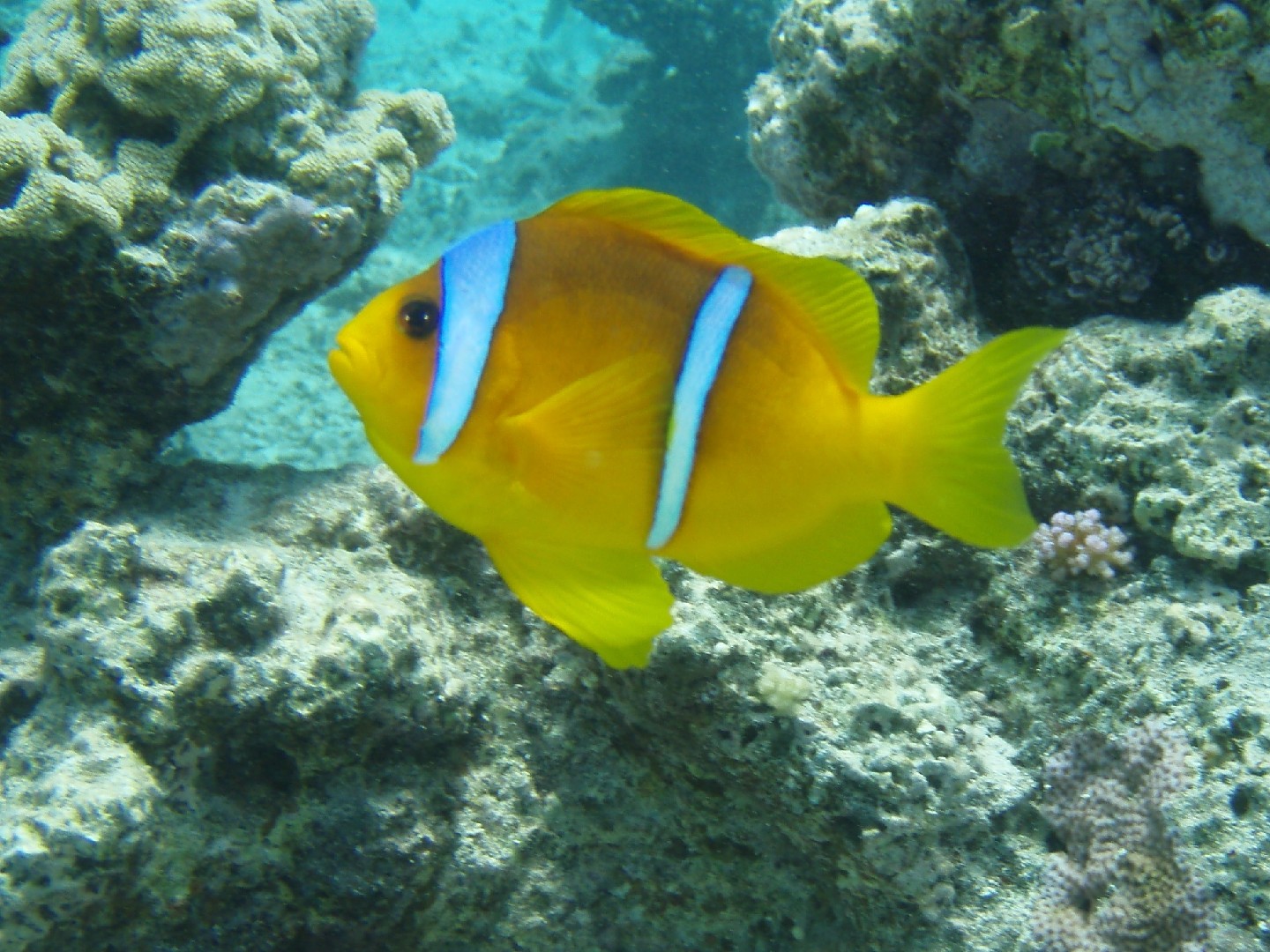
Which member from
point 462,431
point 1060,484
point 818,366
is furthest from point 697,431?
point 1060,484

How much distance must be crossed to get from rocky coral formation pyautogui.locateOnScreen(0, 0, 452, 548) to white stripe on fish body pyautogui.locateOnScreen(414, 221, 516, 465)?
1.85m

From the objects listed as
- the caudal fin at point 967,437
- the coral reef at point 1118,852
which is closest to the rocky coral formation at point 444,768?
the coral reef at point 1118,852

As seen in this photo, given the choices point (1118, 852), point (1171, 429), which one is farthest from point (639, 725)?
point (1171, 429)

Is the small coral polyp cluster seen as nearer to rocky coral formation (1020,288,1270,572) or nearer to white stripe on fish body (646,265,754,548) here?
rocky coral formation (1020,288,1270,572)

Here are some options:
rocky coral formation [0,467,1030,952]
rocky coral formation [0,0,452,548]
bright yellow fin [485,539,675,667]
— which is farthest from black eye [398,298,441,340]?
rocky coral formation [0,0,452,548]

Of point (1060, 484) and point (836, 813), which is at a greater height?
point (1060, 484)

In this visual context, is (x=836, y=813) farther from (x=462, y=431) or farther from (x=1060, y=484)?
(x=462, y=431)

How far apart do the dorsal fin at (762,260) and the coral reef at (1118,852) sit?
1.52m

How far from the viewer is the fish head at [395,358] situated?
1.29 m

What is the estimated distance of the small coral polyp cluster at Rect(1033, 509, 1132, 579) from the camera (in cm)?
250

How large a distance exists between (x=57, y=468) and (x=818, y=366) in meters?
2.65

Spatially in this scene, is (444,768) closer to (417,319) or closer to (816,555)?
(816,555)

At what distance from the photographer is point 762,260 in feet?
4.78

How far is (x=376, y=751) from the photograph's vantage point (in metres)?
2.35
